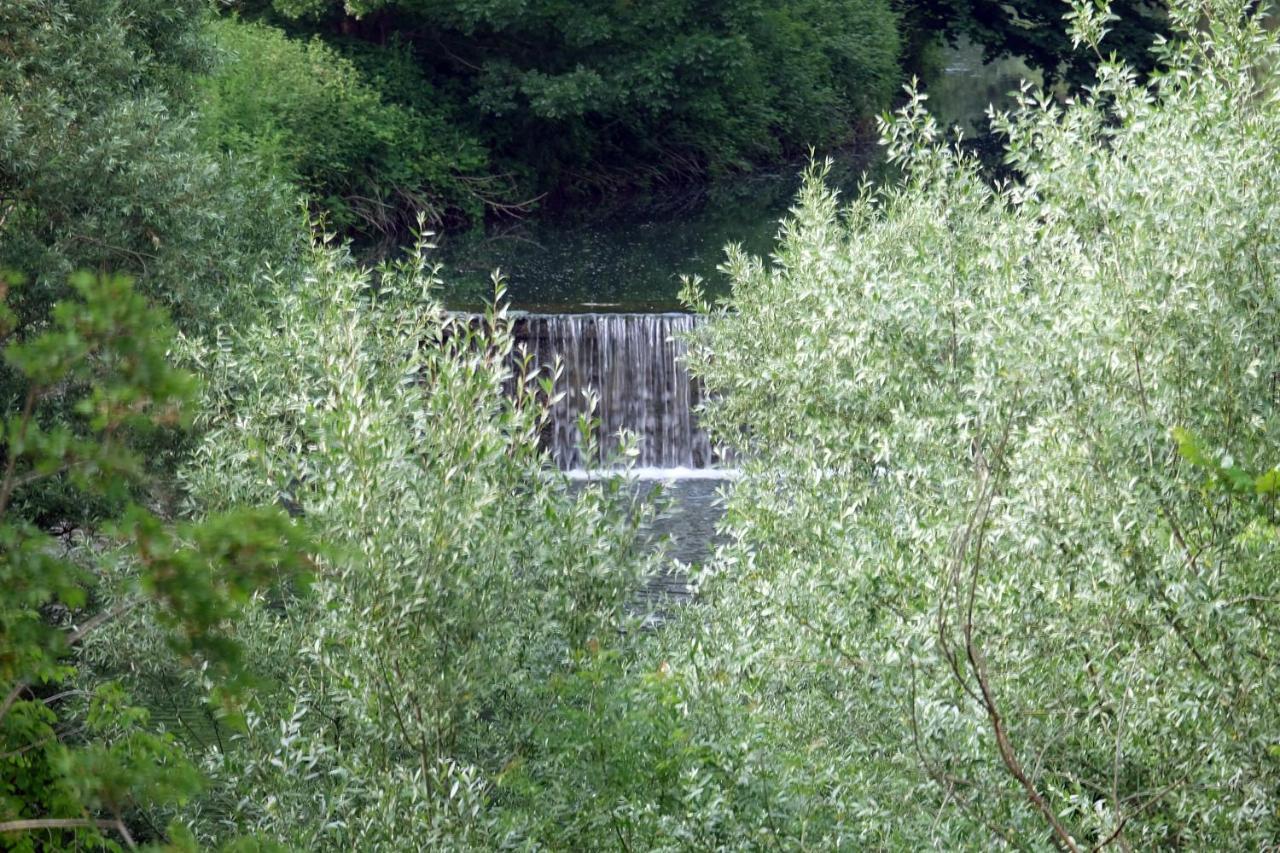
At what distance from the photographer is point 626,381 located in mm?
16844

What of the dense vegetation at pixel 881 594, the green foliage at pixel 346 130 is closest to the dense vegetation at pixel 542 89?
the green foliage at pixel 346 130

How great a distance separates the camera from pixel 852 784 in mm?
4801

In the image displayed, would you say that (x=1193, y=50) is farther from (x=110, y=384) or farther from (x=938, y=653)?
(x=110, y=384)

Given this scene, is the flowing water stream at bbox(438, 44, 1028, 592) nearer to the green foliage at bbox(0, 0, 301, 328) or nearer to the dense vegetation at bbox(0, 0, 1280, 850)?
the dense vegetation at bbox(0, 0, 1280, 850)

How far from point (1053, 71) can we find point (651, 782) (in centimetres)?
3364

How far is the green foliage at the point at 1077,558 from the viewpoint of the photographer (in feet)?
14.5

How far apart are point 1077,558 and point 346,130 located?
23267 millimetres

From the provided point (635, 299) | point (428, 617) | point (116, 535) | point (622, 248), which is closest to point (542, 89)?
point (622, 248)

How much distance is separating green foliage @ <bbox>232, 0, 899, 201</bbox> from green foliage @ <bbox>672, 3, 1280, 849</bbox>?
77.1ft

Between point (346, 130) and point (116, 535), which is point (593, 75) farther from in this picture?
point (116, 535)

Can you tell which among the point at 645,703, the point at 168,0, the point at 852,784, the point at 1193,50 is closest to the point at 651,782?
the point at 645,703

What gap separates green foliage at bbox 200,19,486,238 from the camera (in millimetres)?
24516

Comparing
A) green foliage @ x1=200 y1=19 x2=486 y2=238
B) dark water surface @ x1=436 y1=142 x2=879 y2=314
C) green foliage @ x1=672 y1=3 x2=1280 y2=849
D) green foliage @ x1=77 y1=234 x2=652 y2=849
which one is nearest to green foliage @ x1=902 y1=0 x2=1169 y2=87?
dark water surface @ x1=436 y1=142 x2=879 y2=314

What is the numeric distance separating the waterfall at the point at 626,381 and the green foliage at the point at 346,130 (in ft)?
25.8
